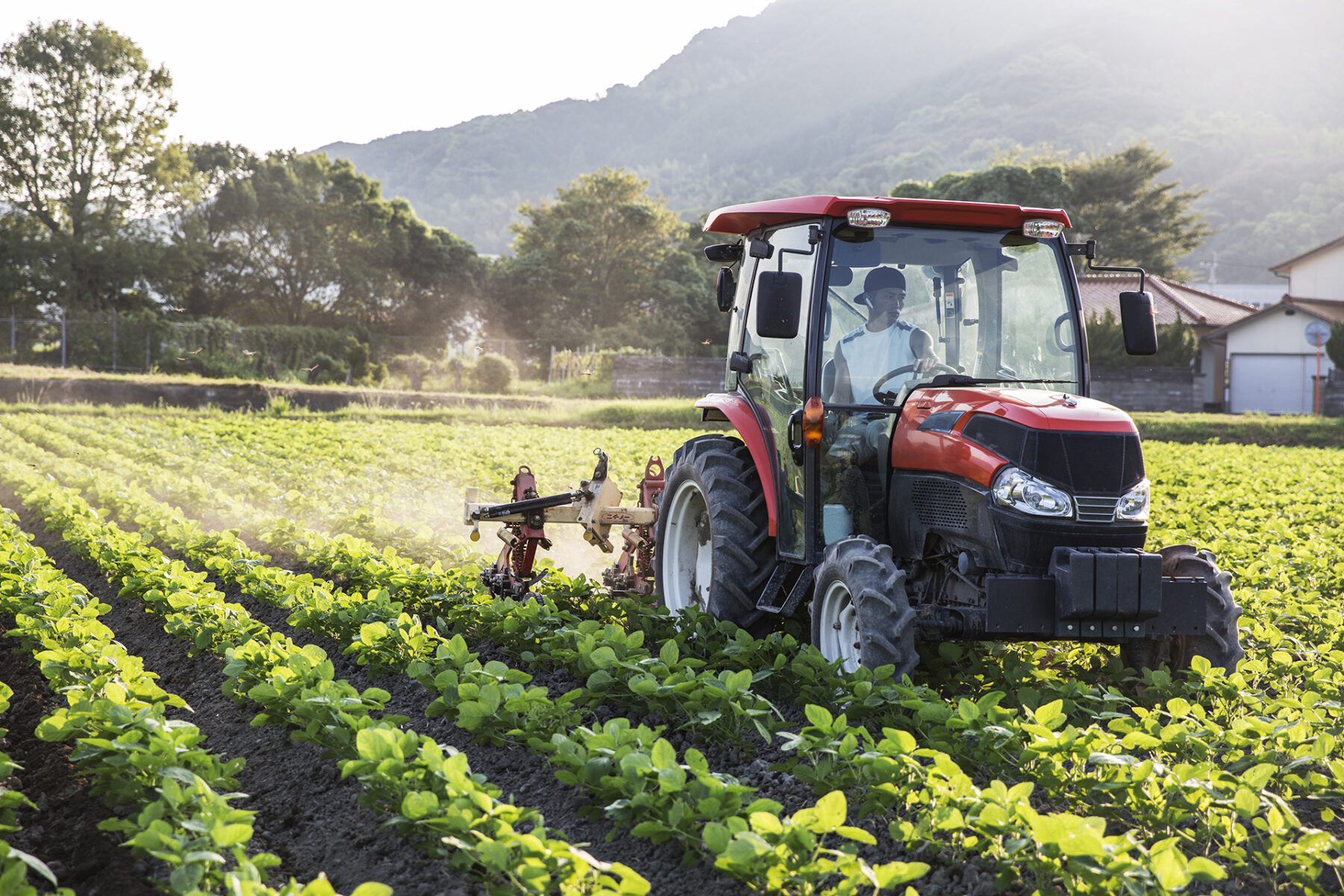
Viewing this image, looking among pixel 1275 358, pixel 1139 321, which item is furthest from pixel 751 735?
pixel 1275 358

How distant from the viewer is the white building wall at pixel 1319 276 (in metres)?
39.9

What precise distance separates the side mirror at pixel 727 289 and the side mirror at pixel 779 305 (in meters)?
1.36

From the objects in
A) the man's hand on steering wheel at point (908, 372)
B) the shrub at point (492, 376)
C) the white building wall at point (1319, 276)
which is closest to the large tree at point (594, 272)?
the shrub at point (492, 376)

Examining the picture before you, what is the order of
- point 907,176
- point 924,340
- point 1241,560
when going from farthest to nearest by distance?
point 907,176 < point 1241,560 < point 924,340

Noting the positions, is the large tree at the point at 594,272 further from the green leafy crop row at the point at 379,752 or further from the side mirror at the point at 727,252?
the green leafy crop row at the point at 379,752

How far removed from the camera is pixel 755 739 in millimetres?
4082

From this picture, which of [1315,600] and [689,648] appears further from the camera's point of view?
[1315,600]

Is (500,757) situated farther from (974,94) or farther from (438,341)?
(974,94)

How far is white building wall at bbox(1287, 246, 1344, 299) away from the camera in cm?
3989

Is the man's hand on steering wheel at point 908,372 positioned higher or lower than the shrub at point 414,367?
lower

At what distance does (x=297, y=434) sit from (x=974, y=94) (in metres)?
187

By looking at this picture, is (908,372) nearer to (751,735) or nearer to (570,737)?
(751,735)

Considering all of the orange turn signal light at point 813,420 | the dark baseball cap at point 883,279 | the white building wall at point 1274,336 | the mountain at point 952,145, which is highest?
the mountain at point 952,145

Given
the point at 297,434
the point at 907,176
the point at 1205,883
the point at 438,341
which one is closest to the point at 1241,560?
the point at 1205,883
